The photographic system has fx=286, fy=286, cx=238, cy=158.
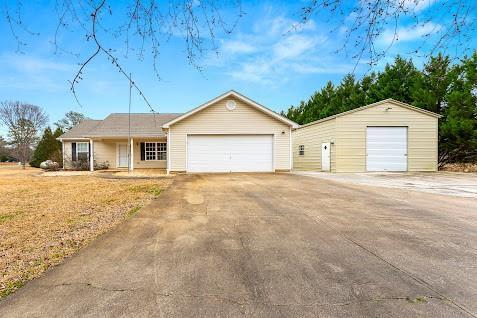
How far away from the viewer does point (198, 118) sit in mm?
15625

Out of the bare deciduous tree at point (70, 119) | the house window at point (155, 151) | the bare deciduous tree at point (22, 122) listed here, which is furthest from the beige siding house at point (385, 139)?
the bare deciduous tree at point (70, 119)

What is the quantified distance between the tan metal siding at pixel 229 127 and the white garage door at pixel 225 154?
338mm

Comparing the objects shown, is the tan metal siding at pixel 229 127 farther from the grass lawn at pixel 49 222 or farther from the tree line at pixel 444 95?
the grass lawn at pixel 49 222

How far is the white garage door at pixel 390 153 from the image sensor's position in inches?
617

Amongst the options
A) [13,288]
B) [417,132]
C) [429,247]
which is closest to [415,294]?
[429,247]

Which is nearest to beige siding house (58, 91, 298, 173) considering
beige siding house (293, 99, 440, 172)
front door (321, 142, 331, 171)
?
front door (321, 142, 331, 171)

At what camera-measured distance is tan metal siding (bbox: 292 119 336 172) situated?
53.3ft

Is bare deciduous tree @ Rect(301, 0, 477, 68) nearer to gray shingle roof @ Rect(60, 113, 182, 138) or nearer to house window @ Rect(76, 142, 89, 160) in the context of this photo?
gray shingle roof @ Rect(60, 113, 182, 138)

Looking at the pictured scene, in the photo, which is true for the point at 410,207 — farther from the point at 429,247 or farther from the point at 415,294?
the point at 415,294

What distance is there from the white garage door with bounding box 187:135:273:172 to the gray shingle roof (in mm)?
3631

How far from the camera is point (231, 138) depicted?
1580 cm

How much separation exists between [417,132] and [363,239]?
14438 mm

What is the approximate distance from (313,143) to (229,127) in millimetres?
6385

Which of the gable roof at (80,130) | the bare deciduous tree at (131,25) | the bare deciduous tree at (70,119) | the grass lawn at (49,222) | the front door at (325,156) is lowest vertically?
the grass lawn at (49,222)
